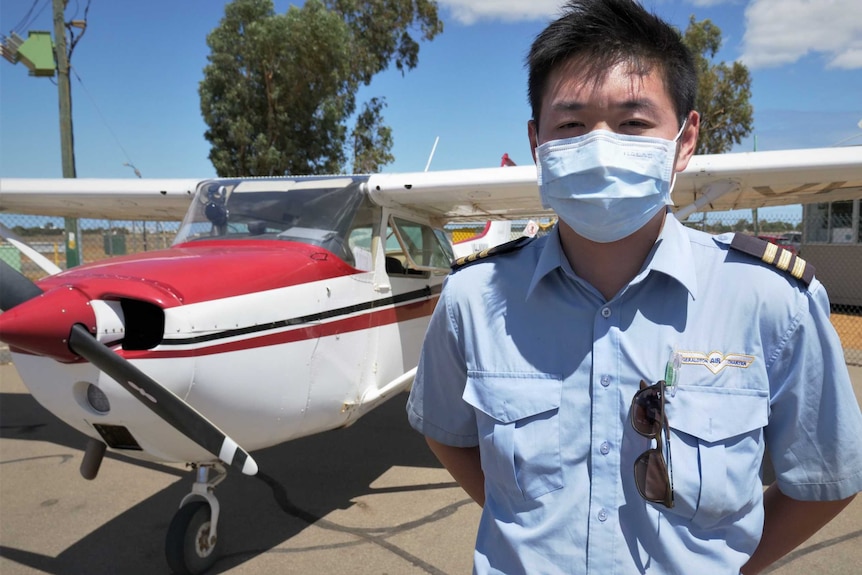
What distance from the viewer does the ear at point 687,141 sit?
4.30ft

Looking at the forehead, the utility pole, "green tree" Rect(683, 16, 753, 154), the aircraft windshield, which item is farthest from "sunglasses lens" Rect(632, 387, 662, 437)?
"green tree" Rect(683, 16, 753, 154)

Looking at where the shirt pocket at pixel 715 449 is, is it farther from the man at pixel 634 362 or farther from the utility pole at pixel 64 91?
the utility pole at pixel 64 91

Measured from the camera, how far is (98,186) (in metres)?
5.63

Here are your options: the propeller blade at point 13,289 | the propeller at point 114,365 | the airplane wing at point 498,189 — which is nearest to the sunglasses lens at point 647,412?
the propeller at point 114,365

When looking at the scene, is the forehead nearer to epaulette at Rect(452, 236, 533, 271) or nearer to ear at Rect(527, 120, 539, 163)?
ear at Rect(527, 120, 539, 163)

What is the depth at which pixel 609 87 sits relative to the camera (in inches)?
46.8

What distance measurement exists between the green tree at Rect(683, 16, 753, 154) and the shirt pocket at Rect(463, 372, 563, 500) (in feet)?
83.6

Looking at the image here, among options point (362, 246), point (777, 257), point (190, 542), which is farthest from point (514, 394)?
point (362, 246)

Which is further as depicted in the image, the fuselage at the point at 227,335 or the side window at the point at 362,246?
the side window at the point at 362,246

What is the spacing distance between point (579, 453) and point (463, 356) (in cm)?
33

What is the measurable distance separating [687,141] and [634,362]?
1.75 feet

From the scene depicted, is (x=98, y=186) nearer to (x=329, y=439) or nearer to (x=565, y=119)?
(x=329, y=439)

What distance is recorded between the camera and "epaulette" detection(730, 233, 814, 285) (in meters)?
1.15

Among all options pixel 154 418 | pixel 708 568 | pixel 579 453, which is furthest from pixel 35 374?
pixel 708 568
